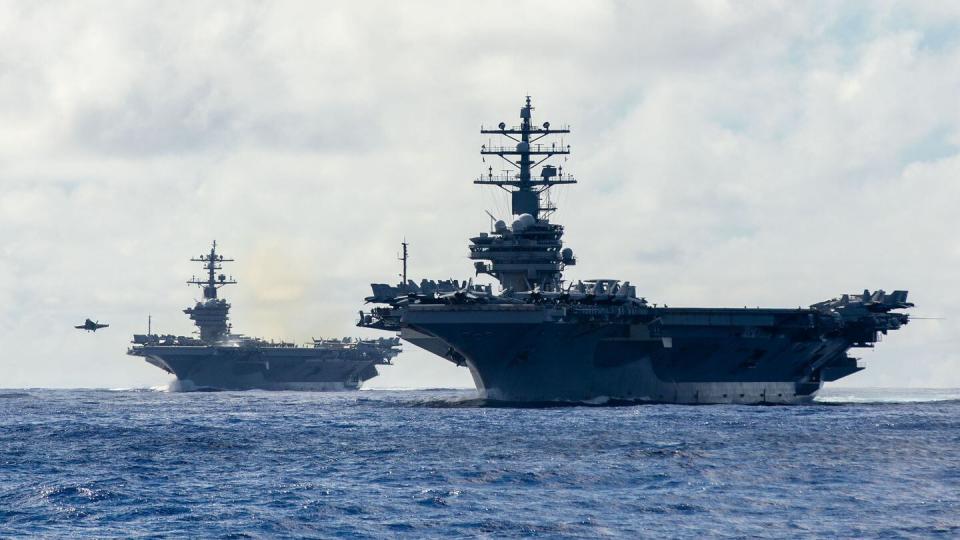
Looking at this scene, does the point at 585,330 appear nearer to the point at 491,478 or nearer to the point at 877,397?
the point at 491,478

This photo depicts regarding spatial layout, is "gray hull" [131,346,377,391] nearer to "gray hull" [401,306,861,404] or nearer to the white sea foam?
the white sea foam

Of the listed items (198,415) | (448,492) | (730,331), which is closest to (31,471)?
(448,492)

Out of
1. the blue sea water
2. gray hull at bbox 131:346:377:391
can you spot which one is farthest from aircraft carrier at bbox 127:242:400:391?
the blue sea water

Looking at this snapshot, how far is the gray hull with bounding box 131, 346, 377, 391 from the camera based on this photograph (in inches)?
3730

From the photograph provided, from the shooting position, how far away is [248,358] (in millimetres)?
95625

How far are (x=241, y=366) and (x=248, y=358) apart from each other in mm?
1154

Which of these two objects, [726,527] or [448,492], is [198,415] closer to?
[448,492]

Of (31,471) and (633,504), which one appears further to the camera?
(31,471)

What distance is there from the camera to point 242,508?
2086 centimetres

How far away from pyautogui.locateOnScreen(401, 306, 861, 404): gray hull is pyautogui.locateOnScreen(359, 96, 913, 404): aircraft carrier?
50 millimetres

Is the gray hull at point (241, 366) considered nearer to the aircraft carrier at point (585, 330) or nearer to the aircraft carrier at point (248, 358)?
the aircraft carrier at point (248, 358)

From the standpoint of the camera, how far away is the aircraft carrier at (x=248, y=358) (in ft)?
312

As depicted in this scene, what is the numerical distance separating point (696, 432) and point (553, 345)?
13692 mm

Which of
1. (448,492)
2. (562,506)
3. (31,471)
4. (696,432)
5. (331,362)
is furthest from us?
(331,362)
